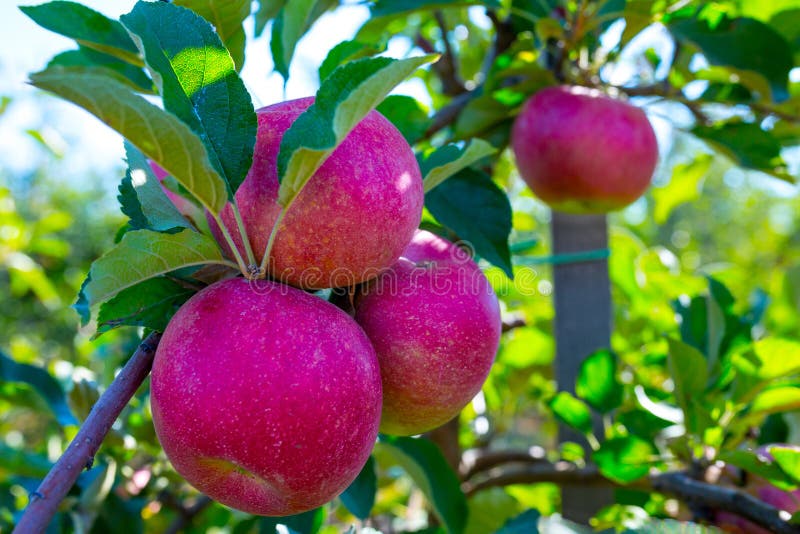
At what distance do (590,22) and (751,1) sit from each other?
1.22 ft

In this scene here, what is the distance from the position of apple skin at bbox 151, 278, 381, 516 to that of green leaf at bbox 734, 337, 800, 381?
656 millimetres

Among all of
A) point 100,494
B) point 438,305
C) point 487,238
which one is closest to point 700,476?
point 487,238

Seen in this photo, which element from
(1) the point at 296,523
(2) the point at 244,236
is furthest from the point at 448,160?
(1) the point at 296,523

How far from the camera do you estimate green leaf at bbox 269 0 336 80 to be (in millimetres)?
811

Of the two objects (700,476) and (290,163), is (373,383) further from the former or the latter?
(700,476)

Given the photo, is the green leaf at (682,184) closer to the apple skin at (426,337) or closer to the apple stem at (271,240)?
the apple skin at (426,337)

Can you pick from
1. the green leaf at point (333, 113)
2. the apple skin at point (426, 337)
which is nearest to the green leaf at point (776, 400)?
the apple skin at point (426, 337)

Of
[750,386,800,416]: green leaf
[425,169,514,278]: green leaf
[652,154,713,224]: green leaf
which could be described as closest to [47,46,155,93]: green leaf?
[425,169,514,278]: green leaf

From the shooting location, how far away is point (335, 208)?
21.2 inches

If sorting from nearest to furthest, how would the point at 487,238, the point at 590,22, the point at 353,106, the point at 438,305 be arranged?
1. the point at 353,106
2. the point at 438,305
3. the point at 487,238
4. the point at 590,22

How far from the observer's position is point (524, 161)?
1208mm

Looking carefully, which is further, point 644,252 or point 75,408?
point 644,252

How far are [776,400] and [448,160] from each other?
2.05 feet

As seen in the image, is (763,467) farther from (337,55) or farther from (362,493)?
(337,55)
